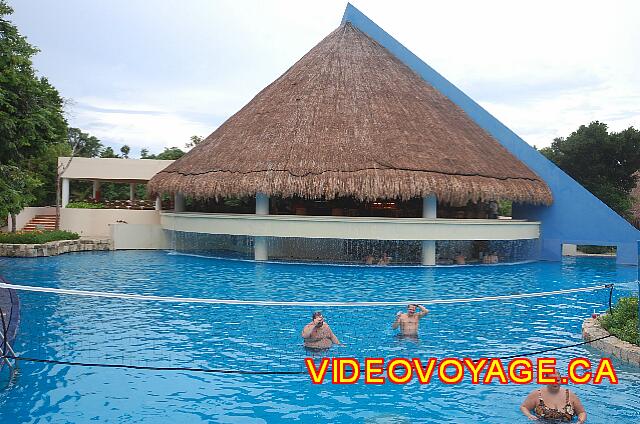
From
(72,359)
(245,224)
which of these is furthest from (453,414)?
(245,224)

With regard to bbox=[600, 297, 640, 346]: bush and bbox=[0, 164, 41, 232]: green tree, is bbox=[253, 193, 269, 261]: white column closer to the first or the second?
bbox=[0, 164, 41, 232]: green tree

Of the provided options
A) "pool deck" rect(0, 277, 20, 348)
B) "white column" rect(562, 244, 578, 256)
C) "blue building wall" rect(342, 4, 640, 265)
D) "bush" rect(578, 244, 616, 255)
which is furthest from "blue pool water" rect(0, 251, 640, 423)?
"bush" rect(578, 244, 616, 255)

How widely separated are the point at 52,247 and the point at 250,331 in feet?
48.9

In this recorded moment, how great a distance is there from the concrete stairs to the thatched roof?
726 cm

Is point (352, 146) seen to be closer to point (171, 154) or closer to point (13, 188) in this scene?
point (13, 188)

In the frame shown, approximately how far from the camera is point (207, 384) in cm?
862

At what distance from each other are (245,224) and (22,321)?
1103 centimetres

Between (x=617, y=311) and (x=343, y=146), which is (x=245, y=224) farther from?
(x=617, y=311)

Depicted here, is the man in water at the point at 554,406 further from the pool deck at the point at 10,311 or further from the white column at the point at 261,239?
the white column at the point at 261,239

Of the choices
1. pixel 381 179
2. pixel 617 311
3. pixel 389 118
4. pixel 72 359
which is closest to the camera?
pixel 72 359

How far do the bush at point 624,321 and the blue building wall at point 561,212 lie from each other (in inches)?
543

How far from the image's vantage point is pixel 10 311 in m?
9.79

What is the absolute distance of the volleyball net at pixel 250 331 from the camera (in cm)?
956

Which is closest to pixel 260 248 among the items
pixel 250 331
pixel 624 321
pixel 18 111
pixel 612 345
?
pixel 18 111
